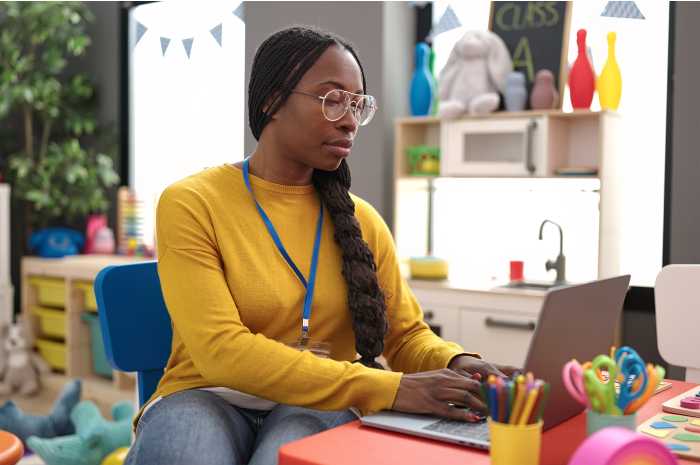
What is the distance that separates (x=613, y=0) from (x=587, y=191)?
77 cm

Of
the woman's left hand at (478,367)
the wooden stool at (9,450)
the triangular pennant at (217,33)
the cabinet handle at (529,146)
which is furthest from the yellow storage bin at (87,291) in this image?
the woman's left hand at (478,367)

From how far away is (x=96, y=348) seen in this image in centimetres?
422

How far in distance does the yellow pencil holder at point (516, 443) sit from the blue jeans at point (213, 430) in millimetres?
477

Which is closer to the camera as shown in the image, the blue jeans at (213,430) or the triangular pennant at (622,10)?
the blue jeans at (213,430)

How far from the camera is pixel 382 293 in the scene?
150 cm

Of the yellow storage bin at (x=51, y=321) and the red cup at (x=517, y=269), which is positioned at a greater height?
the red cup at (x=517, y=269)

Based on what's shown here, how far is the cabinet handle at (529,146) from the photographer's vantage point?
10.2 ft

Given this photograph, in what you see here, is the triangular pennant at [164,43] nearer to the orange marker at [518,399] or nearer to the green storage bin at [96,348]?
the green storage bin at [96,348]

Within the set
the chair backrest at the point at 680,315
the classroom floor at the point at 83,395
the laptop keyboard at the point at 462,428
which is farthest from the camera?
the classroom floor at the point at 83,395

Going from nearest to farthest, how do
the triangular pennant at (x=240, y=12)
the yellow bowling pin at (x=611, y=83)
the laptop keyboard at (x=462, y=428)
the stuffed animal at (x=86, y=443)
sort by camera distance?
the laptop keyboard at (x=462, y=428) → the stuffed animal at (x=86, y=443) → the yellow bowling pin at (x=611, y=83) → the triangular pennant at (x=240, y=12)

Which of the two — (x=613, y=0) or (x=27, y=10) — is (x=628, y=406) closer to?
(x=613, y=0)

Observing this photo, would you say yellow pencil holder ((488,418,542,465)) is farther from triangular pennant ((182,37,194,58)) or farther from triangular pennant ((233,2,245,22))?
triangular pennant ((182,37,194,58))

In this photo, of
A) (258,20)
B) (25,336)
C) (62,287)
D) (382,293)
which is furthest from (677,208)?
(25,336)

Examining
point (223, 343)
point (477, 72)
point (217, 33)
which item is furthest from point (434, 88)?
point (223, 343)
